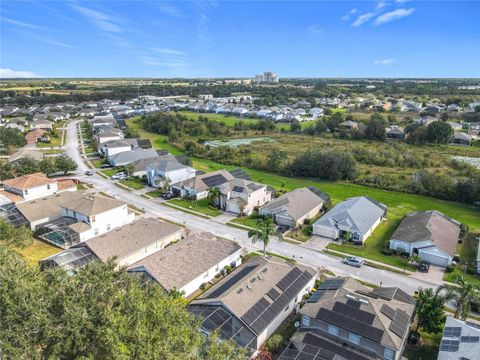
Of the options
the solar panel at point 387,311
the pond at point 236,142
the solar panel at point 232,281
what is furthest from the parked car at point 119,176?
the solar panel at point 387,311

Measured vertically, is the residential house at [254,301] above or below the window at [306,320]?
above

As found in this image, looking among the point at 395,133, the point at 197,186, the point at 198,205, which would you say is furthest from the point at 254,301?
the point at 395,133

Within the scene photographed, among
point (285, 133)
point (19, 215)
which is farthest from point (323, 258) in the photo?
point (285, 133)

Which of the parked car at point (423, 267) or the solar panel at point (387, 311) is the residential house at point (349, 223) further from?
the solar panel at point (387, 311)

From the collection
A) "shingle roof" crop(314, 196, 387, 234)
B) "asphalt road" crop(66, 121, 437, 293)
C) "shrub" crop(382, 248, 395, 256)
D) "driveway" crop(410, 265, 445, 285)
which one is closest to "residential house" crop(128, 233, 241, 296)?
"asphalt road" crop(66, 121, 437, 293)

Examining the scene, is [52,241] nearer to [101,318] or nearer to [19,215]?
[19,215]

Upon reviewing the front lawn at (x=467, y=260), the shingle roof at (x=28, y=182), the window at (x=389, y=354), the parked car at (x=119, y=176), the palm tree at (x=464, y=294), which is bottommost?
the front lawn at (x=467, y=260)

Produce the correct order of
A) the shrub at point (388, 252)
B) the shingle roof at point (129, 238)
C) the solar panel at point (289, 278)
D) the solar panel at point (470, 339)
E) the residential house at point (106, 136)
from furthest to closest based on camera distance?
1. the residential house at point (106, 136)
2. the shrub at point (388, 252)
3. the shingle roof at point (129, 238)
4. the solar panel at point (289, 278)
5. the solar panel at point (470, 339)
